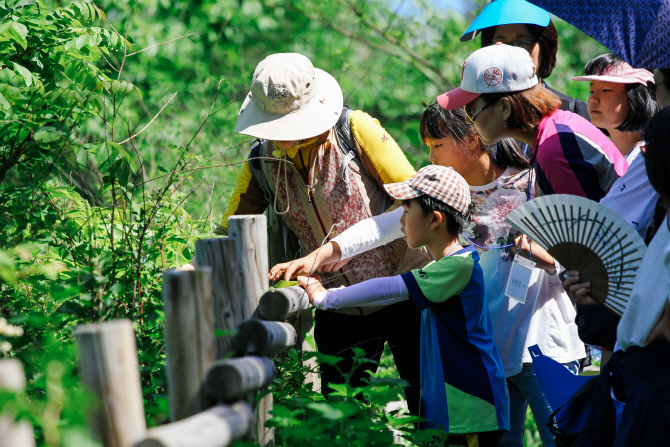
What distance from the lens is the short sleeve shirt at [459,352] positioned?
7.46ft

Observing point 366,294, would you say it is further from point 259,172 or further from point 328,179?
point 259,172

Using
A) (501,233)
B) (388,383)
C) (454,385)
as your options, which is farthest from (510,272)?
(388,383)

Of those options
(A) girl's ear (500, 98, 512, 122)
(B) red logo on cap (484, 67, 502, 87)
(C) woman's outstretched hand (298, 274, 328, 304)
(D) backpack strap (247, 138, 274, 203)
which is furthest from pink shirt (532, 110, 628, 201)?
(D) backpack strap (247, 138, 274, 203)

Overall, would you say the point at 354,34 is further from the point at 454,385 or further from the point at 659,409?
the point at 659,409

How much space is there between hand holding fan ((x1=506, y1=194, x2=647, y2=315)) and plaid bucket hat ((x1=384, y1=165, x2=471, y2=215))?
403 millimetres

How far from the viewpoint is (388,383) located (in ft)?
6.08

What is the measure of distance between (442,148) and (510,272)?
2.09ft

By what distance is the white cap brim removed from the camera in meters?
2.45

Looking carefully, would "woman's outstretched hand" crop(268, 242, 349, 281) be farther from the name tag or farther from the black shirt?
the black shirt

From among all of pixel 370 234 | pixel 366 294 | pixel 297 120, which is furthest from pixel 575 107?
pixel 366 294

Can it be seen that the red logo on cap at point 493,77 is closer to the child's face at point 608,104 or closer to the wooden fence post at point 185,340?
the child's face at point 608,104

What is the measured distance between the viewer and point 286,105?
2490mm

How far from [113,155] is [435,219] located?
4.21 feet

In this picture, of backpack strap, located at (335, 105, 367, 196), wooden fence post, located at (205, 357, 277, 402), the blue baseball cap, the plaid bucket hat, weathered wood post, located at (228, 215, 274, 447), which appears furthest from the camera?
the blue baseball cap
